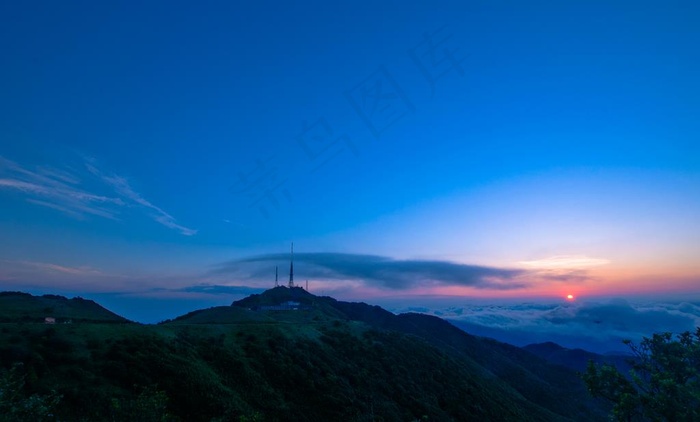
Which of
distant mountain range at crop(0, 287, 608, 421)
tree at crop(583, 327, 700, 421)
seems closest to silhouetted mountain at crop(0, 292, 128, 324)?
distant mountain range at crop(0, 287, 608, 421)

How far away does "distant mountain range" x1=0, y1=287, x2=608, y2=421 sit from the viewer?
115ft

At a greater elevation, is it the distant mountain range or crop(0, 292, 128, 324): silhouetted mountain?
crop(0, 292, 128, 324): silhouetted mountain

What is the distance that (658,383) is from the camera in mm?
36562

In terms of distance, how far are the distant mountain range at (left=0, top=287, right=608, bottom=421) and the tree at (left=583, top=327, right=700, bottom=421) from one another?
64.6 feet

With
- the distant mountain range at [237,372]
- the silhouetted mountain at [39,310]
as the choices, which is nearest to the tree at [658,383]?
the distant mountain range at [237,372]

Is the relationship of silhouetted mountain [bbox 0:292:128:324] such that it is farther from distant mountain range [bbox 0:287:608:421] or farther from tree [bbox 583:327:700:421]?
tree [bbox 583:327:700:421]

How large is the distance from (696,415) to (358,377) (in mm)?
43777

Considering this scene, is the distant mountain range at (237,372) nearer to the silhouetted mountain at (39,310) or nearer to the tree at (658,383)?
the silhouetted mountain at (39,310)

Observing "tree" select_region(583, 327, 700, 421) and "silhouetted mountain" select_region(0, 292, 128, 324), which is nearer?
"tree" select_region(583, 327, 700, 421)

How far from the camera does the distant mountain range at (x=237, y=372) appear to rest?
1379 inches

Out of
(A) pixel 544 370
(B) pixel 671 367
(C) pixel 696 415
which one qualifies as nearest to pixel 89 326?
(C) pixel 696 415

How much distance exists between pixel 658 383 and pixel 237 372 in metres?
45.8

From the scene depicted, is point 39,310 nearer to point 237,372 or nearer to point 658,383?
point 237,372

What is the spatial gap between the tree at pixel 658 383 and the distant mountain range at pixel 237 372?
1968 cm
